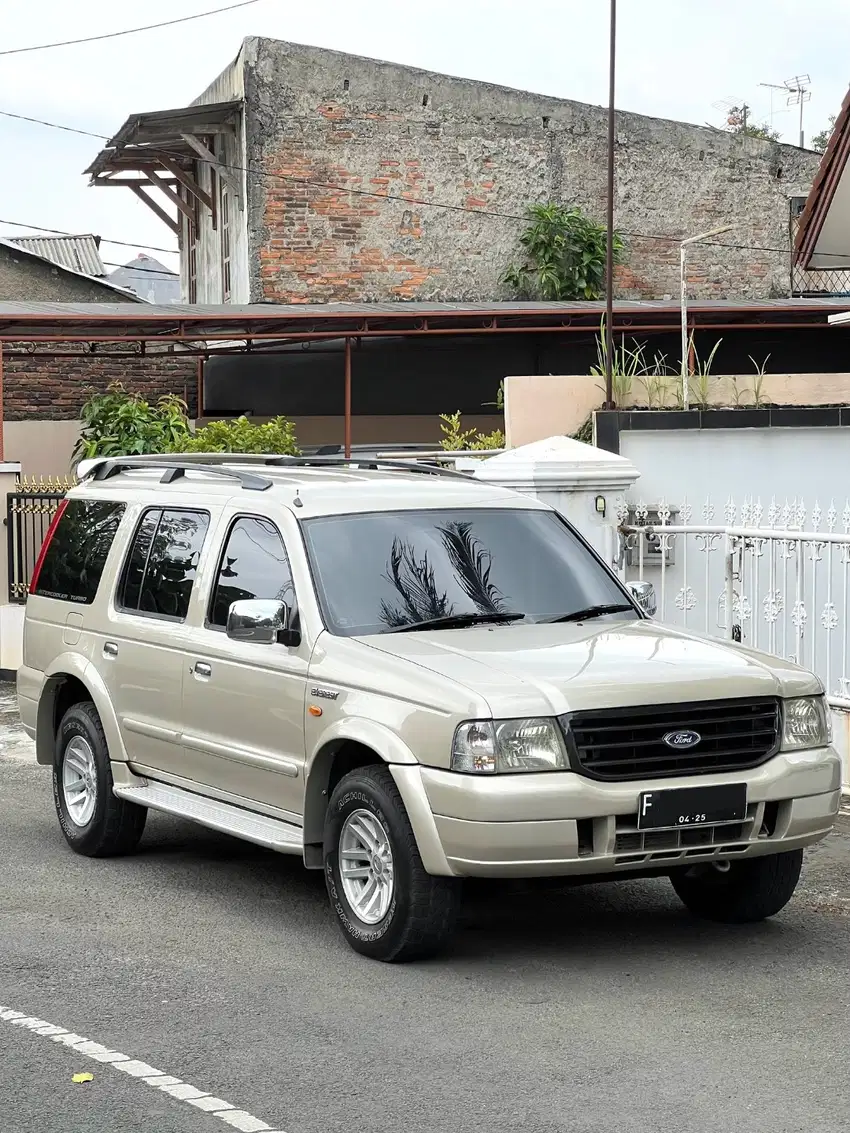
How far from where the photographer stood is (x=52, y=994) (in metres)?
6.03

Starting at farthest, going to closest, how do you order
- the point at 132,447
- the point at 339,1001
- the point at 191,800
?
1. the point at 132,447
2. the point at 191,800
3. the point at 339,1001

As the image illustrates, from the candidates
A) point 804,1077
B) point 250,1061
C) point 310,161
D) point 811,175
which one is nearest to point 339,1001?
point 250,1061

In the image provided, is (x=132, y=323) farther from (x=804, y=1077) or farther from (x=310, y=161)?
(x=804, y=1077)

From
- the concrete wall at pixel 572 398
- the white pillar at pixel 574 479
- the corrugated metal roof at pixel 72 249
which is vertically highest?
the corrugated metal roof at pixel 72 249

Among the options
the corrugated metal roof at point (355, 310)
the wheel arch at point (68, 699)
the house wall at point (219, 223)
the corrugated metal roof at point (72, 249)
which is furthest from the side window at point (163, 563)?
the corrugated metal roof at point (72, 249)

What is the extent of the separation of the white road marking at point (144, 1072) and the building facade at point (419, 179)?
74.4 ft

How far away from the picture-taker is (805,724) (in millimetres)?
6680

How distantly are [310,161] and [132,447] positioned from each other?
8742mm

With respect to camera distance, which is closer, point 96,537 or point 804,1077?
point 804,1077

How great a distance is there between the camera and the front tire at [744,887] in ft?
22.6

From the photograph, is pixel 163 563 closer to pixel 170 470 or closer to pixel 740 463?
pixel 170 470

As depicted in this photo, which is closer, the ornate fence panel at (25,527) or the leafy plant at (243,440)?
the ornate fence panel at (25,527)

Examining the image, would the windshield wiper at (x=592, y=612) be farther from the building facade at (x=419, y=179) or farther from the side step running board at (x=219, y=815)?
the building facade at (x=419, y=179)

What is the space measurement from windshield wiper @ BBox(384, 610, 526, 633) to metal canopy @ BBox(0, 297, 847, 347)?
15091 mm
